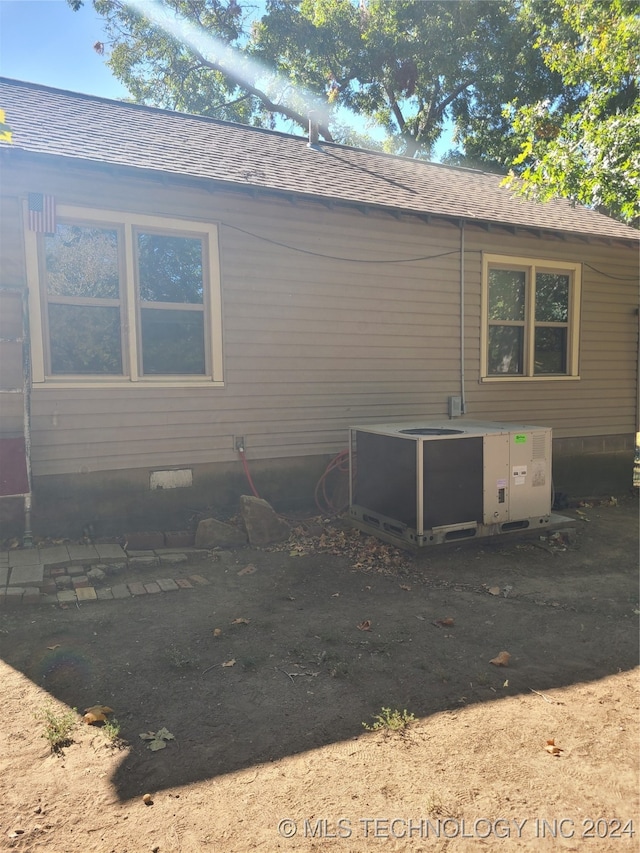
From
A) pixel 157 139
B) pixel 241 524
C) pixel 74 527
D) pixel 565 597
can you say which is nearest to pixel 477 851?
pixel 565 597

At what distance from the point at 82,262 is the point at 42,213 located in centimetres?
60

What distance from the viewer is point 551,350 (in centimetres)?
970

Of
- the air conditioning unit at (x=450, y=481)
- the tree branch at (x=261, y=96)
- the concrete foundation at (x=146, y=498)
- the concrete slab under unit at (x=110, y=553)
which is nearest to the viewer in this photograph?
the concrete slab under unit at (x=110, y=553)

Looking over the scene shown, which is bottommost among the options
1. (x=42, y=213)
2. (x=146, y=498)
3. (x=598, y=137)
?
(x=146, y=498)

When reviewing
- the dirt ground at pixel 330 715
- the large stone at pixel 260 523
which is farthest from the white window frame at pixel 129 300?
the dirt ground at pixel 330 715

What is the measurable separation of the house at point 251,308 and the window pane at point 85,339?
0.02 meters

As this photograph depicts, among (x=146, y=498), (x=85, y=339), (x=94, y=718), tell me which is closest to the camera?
(x=94, y=718)

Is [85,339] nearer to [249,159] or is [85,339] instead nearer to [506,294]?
[249,159]

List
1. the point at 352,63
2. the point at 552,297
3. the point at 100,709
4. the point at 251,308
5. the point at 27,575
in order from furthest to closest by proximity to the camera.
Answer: the point at 352,63 → the point at 552,297 → the point at 251,308 → the point at 27,575 → the point at 100,709

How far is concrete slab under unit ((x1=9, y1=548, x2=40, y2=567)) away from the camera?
206 inches

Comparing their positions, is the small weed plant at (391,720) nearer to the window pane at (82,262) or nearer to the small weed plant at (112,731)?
the small weed plant at (112,731)

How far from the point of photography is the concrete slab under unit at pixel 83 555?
539 centimetres

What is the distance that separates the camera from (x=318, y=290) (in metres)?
7.53

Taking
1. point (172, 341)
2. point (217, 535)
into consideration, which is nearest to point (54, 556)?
point (217, 535)
